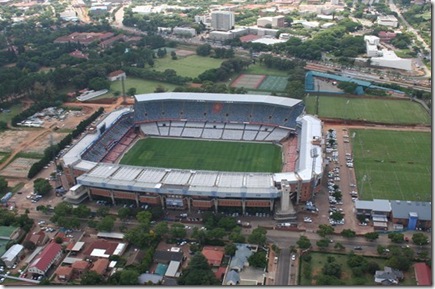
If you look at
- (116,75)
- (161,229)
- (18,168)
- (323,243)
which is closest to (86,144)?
(18,168)

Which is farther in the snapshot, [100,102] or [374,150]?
[100,102]

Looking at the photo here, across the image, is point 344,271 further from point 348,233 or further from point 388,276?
point 348,233

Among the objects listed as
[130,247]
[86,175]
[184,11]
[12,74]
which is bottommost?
[130,247]

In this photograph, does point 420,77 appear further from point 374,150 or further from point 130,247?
point 130,247

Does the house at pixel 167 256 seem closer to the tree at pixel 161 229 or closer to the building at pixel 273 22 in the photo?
the tree at pixel 161 229

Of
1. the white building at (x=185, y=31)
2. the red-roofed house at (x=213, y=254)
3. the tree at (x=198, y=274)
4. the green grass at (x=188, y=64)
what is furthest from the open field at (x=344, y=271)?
the white building at (x=185, y=31)

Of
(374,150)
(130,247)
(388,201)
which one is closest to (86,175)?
(130,247)
